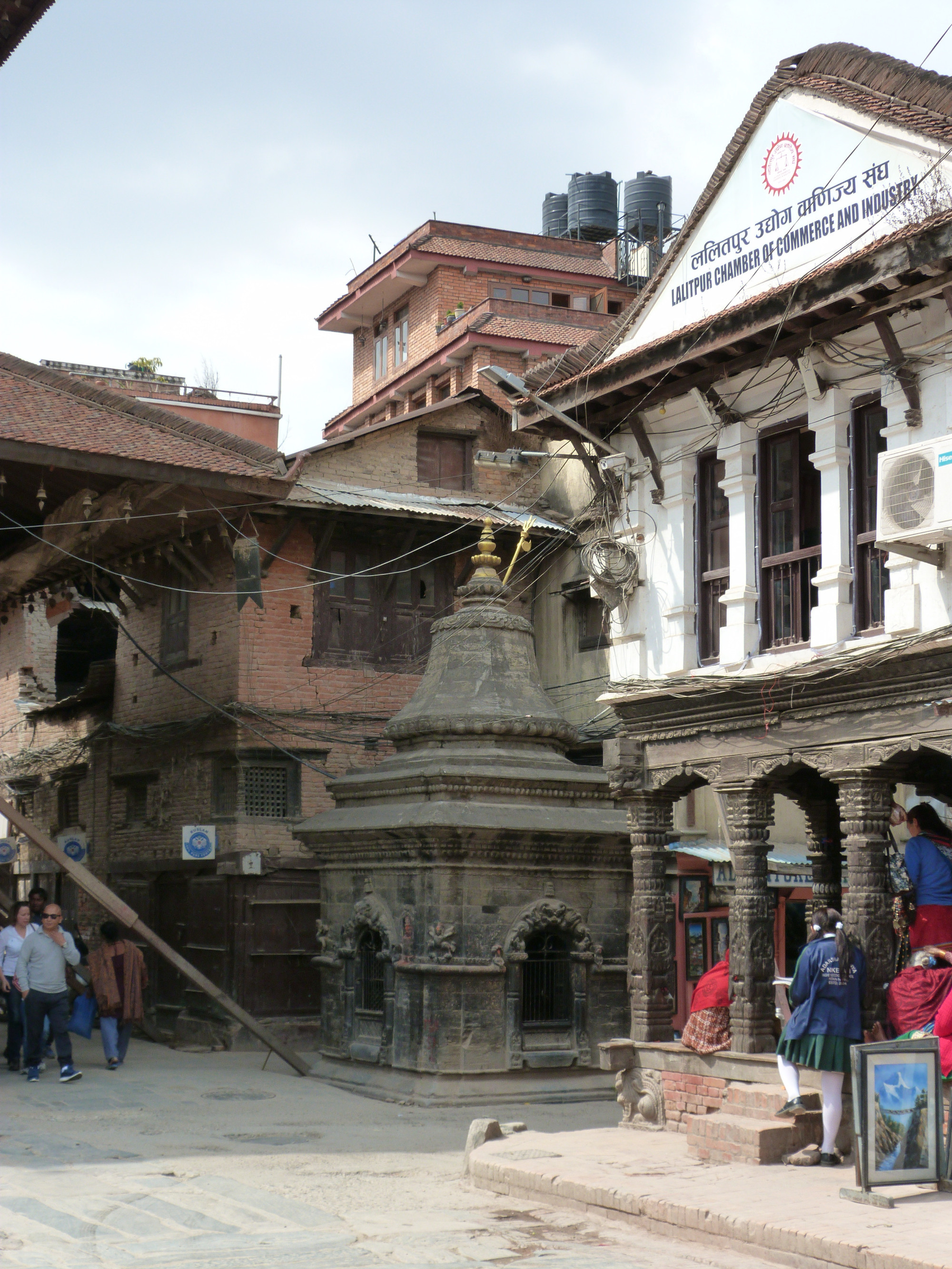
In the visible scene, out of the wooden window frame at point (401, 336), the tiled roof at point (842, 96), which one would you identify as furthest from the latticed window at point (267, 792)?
the wooden window frame at point (401, 336)

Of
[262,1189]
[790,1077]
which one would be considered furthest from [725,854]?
[262,1189]

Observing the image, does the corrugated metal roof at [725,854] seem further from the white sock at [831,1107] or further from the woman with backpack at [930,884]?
the white sock at [831,1107]

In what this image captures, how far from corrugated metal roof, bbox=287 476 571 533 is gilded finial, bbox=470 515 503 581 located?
2.86 metres

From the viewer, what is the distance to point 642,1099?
15148 mm

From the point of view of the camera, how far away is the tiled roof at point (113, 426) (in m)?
20.2

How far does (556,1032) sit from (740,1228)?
859cm

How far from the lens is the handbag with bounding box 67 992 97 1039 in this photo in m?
19.4

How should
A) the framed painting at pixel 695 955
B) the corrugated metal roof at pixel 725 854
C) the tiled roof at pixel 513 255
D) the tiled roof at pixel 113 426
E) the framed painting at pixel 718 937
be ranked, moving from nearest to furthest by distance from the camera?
1. the tiled roof at pixel 113 426
2. the corrugated metal roof at pixel 725 854
3. the framed painting at pixel 718 937
4. the framed painting at pixel 695 955
5. the tiled roof at pixel 513 255

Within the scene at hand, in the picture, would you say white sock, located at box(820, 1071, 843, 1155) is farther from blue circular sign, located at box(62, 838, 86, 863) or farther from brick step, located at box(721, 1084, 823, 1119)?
blue circular sign, located at box(62, 838, 86, 863)

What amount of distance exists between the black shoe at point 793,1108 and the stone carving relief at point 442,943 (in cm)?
582

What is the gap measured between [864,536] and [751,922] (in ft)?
12.6

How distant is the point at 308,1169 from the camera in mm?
13078

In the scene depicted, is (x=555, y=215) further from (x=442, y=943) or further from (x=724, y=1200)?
(x=724, y=1200)

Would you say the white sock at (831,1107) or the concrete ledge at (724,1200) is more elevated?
the white sock at (831,1107)
